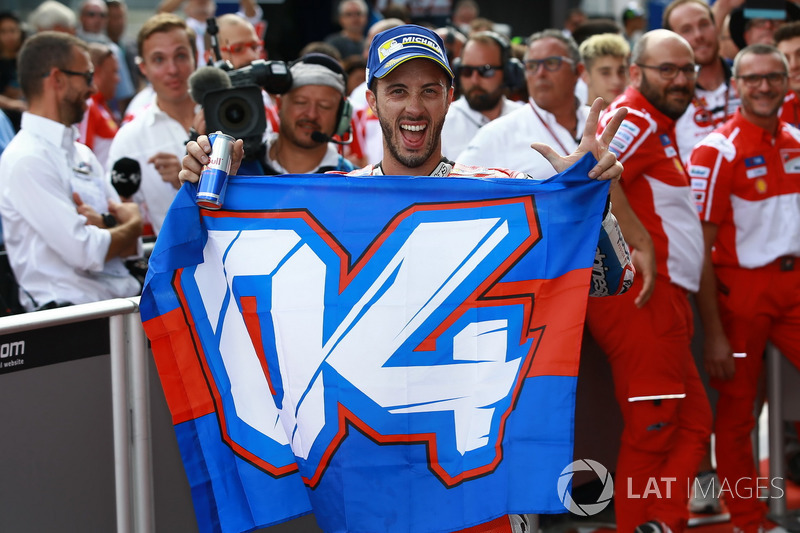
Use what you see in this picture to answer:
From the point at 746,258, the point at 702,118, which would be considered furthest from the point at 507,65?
the point at 746,258

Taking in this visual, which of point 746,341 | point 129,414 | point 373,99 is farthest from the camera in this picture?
point 746,341

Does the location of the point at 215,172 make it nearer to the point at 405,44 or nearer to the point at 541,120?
the point at 405,44

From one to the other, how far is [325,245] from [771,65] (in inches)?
120

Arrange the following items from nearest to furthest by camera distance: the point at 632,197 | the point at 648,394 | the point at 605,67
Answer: the point at 648,394, the point at 632,197, the point at 605,67

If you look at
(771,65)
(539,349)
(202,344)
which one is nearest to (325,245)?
(202,344)

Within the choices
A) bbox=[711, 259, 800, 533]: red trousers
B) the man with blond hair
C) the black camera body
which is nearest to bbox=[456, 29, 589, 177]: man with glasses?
the man with blond hair

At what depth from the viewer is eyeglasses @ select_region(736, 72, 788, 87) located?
15.8ft

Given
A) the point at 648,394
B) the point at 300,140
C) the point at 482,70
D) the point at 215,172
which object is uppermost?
the point at 482,70

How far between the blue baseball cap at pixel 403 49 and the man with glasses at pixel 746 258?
2.26 metres

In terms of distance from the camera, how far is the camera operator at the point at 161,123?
4.98 meters

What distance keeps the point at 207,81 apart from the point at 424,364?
195 cm

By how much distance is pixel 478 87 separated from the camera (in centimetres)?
563

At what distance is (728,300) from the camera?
4.81 m

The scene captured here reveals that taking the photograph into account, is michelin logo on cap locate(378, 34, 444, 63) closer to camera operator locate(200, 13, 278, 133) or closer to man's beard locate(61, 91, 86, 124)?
man's beard locate(61, 91, 86, 124)
